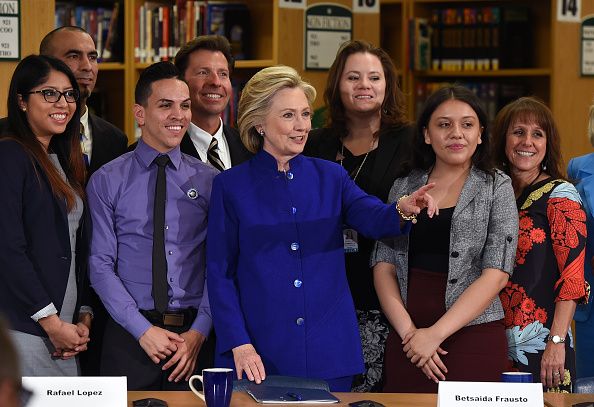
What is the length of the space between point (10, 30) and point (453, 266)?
7.89 feet

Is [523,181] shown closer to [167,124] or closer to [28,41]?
[167,124]

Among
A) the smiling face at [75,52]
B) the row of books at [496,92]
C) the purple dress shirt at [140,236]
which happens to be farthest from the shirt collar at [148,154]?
the row of books at [496,92]

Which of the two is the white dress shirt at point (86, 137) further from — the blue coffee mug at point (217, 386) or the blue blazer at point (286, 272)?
the blue coffee mug at point (217, 386)

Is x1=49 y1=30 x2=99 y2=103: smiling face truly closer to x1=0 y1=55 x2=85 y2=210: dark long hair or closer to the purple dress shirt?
x1=0 y1=55 x2=85 y2=210: dark long hair

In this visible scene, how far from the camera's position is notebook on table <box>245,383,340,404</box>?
2266 mm

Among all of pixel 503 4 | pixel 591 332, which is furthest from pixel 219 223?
pixel 503 4

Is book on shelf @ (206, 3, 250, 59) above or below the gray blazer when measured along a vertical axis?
above

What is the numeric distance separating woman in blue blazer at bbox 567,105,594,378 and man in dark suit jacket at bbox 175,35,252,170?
4.28ft

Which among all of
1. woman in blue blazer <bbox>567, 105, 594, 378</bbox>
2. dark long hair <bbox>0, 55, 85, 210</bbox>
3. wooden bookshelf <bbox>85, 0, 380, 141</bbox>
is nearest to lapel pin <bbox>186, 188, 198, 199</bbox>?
dark long hair <bbox>0, 55, 85, 210</bbox>

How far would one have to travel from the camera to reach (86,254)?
295 centimetres

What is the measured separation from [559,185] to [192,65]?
1491 millimetres

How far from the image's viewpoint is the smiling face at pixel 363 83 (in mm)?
3285

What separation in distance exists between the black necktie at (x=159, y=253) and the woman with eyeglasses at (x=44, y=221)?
0.78 ft

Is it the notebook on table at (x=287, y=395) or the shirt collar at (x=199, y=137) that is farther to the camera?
the shirt collar at (x=199, y=137)
